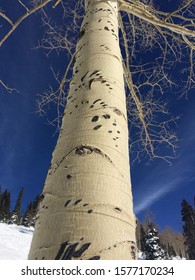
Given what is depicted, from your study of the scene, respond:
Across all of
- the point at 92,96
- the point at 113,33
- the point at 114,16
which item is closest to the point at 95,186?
the point at 92,96

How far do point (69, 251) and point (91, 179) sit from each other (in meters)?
0.25

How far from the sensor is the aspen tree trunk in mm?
759

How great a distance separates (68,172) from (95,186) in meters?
0.12

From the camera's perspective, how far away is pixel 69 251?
72 centimetres

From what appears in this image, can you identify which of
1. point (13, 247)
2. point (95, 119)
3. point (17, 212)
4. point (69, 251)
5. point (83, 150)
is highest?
point (17, 212)

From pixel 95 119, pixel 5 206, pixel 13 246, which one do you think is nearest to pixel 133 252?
pixel 95 119

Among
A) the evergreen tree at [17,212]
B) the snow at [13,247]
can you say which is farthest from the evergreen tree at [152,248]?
the evergreen tree at [17,212]

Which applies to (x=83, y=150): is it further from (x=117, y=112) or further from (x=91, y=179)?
(x=117, y=112)

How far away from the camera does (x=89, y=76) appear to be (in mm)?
1344

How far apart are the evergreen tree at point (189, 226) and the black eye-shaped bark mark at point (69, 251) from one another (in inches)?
1886

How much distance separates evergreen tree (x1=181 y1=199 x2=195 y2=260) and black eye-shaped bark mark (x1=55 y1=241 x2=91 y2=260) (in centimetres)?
4790

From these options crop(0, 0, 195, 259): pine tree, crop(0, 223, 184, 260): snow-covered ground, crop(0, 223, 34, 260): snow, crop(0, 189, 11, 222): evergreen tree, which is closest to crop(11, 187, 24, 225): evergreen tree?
crop(0, 189, 11, 222): evergreen tree

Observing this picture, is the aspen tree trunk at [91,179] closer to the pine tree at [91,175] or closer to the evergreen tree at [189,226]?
the pine tree at [91,175]
